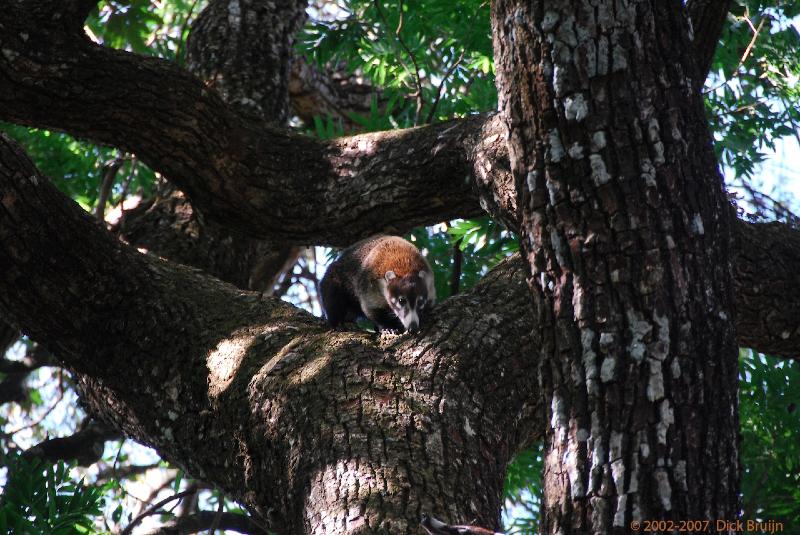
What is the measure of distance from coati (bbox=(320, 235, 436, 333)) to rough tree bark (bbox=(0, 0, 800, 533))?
0.83 metres

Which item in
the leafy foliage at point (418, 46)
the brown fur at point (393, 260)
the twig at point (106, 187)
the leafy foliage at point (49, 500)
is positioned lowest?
the leafy foliage at point (49, 500)

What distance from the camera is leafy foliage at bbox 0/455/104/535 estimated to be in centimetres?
329

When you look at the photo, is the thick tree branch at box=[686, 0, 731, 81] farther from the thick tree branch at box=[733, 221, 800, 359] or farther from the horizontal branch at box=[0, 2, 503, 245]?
the horizontal branch at box=[0, 2, 503, 245]

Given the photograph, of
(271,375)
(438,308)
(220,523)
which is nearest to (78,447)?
(220,523)

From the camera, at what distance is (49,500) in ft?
11.3

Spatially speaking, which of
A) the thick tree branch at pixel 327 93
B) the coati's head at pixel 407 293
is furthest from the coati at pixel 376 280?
the thick tree branch at pixel 327 93

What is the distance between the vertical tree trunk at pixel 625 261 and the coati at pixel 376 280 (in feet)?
8.42

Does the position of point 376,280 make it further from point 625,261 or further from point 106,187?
point 625,261

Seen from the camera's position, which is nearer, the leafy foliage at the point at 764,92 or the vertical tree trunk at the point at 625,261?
the vertical tree trunk at the point at 625,261

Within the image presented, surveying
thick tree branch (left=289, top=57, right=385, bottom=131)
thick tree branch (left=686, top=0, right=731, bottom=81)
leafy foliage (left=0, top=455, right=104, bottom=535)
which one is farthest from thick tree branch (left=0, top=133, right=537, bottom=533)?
thick tree branch (left=289, top=57, right=385, bottom=131)

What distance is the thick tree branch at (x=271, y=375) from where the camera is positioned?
9.56ft

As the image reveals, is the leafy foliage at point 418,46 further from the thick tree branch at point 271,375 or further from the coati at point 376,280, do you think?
the thick tree branch at point 271,375

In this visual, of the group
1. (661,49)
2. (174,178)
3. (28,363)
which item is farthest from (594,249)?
(28,363)

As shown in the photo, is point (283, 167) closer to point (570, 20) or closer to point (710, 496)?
point (570, 20)
